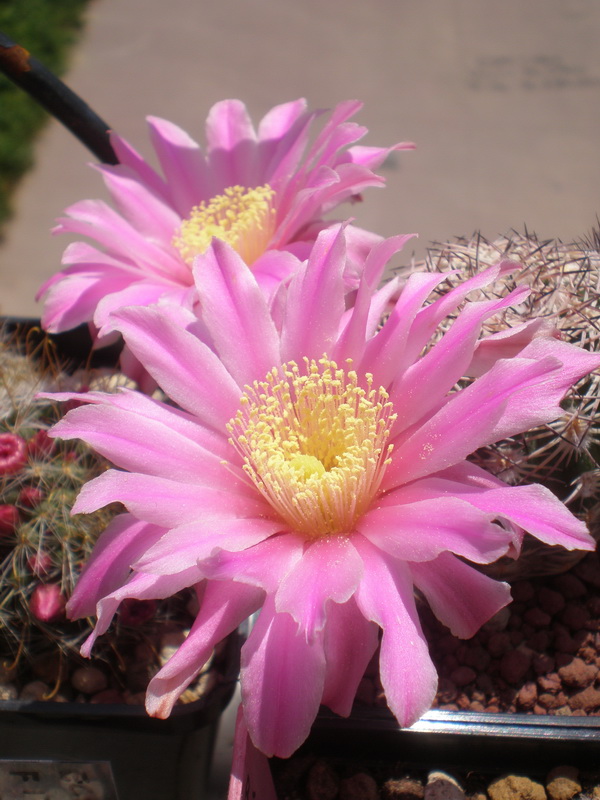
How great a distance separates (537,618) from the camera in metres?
0.88

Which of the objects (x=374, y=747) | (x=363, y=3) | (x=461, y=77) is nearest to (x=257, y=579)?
(x=374, y=747)

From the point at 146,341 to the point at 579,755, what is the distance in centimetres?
54

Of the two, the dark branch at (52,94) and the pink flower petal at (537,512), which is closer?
the pink flower petal at (537,512)

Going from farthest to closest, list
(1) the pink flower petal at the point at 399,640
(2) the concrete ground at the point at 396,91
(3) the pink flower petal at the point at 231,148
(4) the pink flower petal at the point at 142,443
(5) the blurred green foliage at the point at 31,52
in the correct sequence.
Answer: (5) the blurred green foliage at the point at 31,52 < (2) the concrete ground at the point at 396,91 < (3) the pink flower petal at the point at 231,148 < (4) the pink flower petal at the point at 142,443 < (1) the pink flower petal at the point at 399,640

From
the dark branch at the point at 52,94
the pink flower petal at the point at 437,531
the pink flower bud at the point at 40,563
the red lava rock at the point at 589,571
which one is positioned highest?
the dark branch at the point at 52,94

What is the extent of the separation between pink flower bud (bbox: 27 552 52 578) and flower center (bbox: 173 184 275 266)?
35 cm

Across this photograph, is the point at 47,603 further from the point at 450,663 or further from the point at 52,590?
the point at 450,663

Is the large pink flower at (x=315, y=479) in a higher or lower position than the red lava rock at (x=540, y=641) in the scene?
higher

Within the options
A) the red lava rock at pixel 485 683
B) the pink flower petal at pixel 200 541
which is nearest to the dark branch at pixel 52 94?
the pink flower petal at pixel 200 541

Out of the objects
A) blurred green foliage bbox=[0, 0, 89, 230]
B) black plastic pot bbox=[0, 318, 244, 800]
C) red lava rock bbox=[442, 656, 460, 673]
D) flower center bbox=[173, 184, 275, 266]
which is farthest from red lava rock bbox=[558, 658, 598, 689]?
blurred green foliage bbox=[0, 0, 89, 230]

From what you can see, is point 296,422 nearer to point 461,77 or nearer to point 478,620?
point 478,620

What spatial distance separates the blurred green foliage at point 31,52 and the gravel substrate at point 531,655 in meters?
2.19

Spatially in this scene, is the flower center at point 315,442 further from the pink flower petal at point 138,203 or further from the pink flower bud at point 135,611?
the pink flower petal at point 138,203

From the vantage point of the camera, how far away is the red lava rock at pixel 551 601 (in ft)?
2.91
